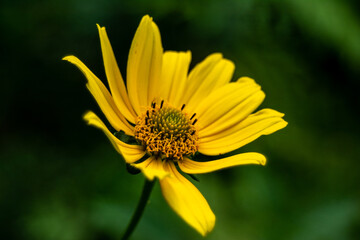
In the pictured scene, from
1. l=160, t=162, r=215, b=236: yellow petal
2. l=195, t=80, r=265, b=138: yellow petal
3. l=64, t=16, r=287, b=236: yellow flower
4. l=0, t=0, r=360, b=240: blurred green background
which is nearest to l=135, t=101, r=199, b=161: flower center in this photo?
l=64, t=16, r=287, b=236: yellow flower

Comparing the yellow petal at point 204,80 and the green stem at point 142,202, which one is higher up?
the yellow petal at point 204,80

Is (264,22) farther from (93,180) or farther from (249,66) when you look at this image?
(93,180)

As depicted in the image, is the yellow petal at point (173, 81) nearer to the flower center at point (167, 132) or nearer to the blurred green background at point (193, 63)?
the flower center at point (167, 132)

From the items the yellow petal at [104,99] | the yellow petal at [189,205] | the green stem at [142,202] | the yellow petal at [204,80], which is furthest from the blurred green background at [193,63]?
the yellow petal at [189,205]

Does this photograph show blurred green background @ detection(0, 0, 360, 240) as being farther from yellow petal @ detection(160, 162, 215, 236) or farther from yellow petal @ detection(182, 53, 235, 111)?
yellow petal @ detection(160, 162, 215, 236)
